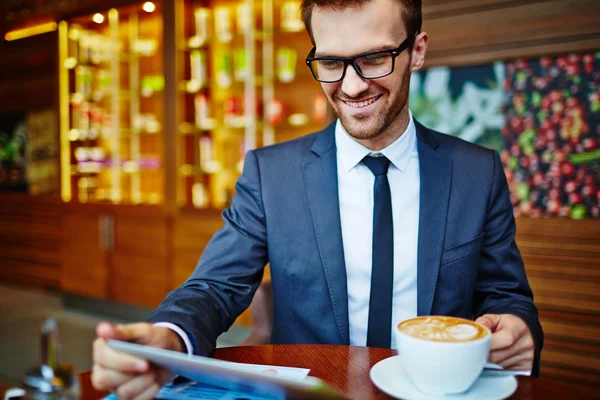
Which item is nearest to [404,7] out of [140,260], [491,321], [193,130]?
[491,321]

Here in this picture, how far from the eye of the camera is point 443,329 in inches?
29.2

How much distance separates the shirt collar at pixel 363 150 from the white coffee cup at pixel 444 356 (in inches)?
26.4

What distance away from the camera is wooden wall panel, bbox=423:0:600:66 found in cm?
267

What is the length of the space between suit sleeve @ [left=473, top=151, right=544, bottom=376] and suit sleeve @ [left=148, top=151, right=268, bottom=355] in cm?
55

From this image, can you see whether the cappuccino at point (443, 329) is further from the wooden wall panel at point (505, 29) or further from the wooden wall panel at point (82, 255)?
the wooden wall panel at point (82, 255)

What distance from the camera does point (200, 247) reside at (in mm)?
4078

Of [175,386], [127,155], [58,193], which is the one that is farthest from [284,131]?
[175,386]

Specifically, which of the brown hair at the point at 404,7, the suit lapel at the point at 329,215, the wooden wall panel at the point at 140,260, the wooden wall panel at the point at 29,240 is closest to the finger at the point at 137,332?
the suit lapel at the point at 329,215

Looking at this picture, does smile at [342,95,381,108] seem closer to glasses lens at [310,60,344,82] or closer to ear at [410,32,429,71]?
glasses lens at [310,60,344,82]

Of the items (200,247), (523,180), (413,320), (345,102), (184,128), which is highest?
(184,128)

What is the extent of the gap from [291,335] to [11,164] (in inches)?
219

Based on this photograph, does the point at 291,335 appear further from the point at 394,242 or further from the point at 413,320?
the point at 413,320

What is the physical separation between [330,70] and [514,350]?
0.71 meters

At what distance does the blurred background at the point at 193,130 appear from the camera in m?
2.73
